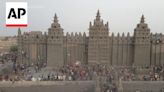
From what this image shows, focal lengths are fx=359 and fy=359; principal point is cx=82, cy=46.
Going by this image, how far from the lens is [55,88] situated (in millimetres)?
24859

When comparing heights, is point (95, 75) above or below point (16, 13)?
below

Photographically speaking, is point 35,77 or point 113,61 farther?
point 113,61

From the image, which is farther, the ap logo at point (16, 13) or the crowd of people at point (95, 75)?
the crowd of people at point (95, 75)

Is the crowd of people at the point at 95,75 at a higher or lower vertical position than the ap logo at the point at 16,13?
lower

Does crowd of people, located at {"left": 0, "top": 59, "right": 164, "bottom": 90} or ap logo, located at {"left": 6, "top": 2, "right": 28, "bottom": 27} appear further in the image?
crowd of people, located at {"left": 0, "top": 59, "right": 164, "bottom": 90}

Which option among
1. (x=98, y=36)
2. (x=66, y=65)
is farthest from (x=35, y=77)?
(x=98, y=36)

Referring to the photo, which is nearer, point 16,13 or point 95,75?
point 16,13

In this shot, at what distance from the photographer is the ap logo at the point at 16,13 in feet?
50.9

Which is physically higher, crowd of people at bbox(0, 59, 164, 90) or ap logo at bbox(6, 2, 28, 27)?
ap logo at bbox(6, 2, 28, 27)

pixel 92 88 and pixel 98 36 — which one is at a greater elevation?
pixel 98 36

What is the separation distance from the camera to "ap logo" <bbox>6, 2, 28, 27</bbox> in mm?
15516

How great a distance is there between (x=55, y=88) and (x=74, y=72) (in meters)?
3.46

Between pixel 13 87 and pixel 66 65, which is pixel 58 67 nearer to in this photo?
pixel 66 65

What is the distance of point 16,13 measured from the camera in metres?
15.5
